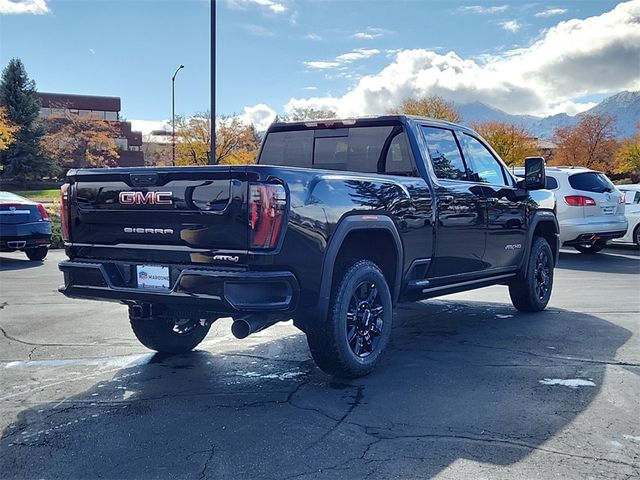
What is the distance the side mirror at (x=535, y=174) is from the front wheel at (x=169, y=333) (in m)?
3.61

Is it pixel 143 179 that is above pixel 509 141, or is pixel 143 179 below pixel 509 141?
below

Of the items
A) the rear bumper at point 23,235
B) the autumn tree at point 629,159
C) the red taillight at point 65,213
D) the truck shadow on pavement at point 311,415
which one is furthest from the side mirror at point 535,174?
the autumn tree at point 629,159

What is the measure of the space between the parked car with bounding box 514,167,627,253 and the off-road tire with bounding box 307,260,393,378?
8921 mm

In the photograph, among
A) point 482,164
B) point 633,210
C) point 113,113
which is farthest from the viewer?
point 113,113

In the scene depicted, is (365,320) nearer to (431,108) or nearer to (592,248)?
(592,248)

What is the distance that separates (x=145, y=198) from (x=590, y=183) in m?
11.0

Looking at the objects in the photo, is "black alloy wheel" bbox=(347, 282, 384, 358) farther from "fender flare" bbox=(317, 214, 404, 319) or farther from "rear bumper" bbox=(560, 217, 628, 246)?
"rear bumper" bbox=(560, 217, 628, 246)

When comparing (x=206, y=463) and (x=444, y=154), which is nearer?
(x=206, y=463)

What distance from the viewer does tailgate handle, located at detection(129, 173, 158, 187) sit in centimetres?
435

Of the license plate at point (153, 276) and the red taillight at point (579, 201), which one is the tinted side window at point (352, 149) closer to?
the license plate at point (153, 276)

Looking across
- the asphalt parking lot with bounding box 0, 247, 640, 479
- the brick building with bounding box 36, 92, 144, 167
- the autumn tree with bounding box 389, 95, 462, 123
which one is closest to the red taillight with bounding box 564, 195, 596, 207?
the asphalt parking lot with bounding box 0, 247, 640, 479

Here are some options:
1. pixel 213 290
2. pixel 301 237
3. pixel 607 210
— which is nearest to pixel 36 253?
pixel 213 290

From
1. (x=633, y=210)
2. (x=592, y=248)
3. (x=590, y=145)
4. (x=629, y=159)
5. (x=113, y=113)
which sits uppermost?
(x=113, y=113)

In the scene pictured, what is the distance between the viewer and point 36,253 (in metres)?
12.9
